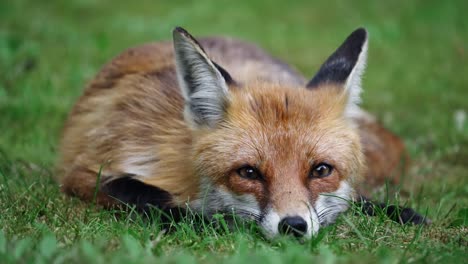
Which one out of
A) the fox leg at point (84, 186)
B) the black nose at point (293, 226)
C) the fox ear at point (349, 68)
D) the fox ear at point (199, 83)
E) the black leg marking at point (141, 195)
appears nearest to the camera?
the black nose at point (293, 226)

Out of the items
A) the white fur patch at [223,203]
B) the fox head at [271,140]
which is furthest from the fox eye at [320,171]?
the white fur patch at [223,203]

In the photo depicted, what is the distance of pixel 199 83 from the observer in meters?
5.01

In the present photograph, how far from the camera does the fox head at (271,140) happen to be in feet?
14.9

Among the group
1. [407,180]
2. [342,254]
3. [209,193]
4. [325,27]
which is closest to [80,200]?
[209,193]

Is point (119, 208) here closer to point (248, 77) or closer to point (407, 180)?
point (248, 77)

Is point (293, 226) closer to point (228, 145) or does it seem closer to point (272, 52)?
point (228, 145)

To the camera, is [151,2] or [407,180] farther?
[151,2]

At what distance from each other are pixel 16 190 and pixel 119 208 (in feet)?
2.66

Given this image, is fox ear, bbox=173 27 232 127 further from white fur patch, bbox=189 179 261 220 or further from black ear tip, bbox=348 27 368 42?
black ear tip, bbox=348 27 368 42

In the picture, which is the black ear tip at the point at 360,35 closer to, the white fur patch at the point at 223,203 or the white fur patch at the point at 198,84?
the white fur patch at the point at 198,84

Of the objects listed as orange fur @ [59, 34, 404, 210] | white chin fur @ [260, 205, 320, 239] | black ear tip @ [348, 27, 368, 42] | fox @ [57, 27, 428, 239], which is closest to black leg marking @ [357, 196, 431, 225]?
fox @ [57, 27, 428, 239]

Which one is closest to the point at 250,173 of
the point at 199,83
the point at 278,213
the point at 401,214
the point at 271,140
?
the point at 271,140

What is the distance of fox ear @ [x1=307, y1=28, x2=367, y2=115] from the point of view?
524cm

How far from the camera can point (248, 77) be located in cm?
605
